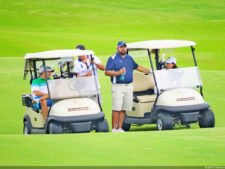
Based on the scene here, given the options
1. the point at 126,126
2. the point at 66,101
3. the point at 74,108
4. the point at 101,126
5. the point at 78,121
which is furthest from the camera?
the point at 126,126

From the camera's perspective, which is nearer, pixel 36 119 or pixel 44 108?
pixel 44 108

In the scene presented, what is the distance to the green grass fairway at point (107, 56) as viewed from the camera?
15180mm

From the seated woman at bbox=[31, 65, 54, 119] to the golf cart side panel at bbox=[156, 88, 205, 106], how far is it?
7.05ft

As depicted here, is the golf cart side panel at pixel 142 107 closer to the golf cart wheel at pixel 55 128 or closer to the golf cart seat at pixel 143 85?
the golf cart seat at pixel 143 85

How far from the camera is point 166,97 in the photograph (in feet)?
64.0

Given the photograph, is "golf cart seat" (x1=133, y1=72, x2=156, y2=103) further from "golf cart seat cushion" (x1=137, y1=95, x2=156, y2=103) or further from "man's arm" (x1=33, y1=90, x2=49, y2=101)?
"man's arm" (x1=33, y1=90, x2=49, y2=101)

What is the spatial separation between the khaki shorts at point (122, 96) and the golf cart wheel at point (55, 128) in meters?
1.45

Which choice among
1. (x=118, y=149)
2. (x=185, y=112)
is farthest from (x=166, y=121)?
(x=118, y=149)

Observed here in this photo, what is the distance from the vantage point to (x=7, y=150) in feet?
50.7

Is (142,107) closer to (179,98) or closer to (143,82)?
(143,82)

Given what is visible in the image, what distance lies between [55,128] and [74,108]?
0.50 m
